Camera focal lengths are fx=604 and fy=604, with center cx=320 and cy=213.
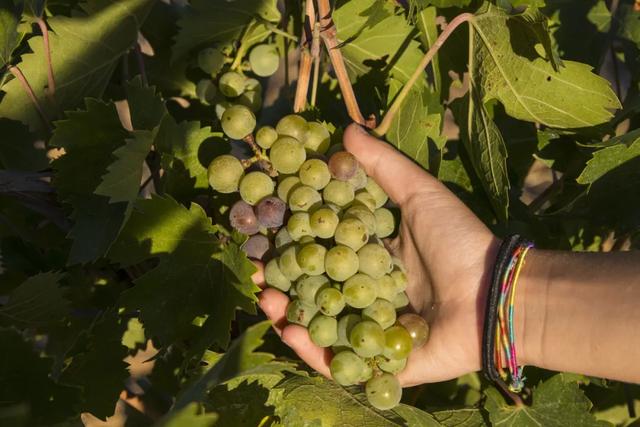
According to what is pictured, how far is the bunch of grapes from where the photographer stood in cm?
115

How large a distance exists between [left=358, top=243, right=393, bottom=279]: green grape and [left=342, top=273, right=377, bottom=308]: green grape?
2cm

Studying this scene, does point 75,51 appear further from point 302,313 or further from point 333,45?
point 302,313

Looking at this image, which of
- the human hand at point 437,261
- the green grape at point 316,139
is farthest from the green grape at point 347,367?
the green grape at point 316,139

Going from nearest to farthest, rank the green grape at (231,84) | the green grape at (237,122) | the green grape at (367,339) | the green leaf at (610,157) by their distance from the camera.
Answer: the green grape at (367,339)
the green grape at (237,122)
the green leaf at (610,157)
the green grape at (231,84)

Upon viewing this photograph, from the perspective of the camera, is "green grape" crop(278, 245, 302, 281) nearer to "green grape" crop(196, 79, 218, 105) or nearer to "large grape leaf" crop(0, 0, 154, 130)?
"green grape" crop(196, 79, 218, 105)

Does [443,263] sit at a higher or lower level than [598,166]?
lower

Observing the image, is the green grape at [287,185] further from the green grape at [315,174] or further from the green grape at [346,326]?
the green grape at [346,326]

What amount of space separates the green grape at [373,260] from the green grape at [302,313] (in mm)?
128

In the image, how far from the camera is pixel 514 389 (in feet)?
4.35

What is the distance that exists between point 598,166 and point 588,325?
0.38 metres

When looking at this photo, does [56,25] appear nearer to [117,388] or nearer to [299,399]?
[117,388]

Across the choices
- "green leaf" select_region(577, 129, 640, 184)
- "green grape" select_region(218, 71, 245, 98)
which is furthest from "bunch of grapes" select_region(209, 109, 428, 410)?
"green leaf" select_region(577, 129, 640, 184)

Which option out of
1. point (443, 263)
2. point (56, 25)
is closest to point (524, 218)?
point (443, 263)

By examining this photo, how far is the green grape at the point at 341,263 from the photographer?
1.13m
